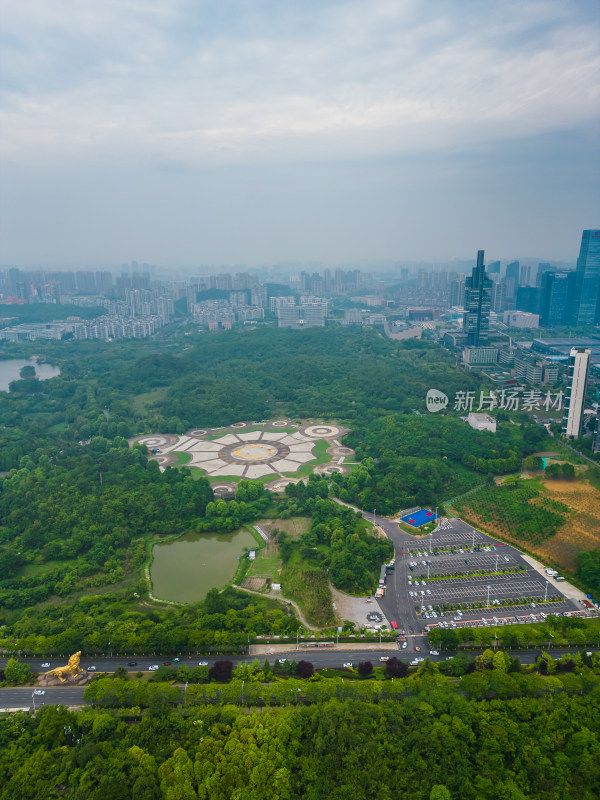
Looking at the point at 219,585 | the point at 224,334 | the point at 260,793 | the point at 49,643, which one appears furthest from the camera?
the point at 224,334

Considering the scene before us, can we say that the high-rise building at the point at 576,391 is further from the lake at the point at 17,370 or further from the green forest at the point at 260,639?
the lake at the point at 17,370

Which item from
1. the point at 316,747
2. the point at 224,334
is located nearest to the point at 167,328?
the point at 224,334

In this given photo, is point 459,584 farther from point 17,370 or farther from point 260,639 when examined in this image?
point 17,370

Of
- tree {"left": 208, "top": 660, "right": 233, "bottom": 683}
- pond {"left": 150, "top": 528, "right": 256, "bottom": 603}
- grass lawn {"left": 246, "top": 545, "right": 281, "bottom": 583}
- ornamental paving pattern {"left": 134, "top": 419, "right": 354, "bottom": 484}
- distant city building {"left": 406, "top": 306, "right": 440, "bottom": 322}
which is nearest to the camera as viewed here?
tree {"left": 208, "top": 660, "right": 233, "bottom": 683}

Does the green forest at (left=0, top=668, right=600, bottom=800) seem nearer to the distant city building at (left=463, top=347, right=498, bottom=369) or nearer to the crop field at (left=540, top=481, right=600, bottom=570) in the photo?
the crop field at (left=540, top=481, right=600, bottom=570)

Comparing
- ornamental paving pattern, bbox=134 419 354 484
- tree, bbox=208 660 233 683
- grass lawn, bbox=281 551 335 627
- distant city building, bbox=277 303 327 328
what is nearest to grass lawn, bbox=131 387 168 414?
ornamental paving pattern, bbox=134 419 354 484

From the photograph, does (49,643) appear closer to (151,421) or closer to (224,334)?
(151,421)

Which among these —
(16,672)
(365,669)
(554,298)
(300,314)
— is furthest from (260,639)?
(554,298)
